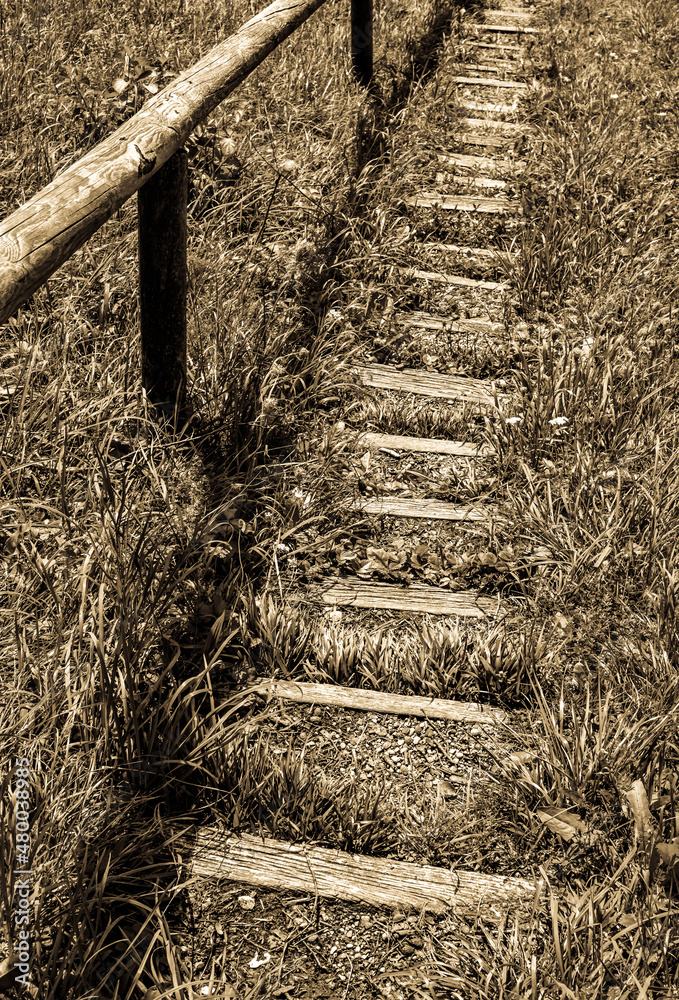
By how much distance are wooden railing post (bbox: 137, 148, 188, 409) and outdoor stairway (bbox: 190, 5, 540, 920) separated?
2.65 feet

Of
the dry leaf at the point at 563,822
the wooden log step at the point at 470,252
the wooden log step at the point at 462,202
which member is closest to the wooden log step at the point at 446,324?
the wooden log step at the point at 470,252

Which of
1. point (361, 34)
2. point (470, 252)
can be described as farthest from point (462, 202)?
point (361, 34)

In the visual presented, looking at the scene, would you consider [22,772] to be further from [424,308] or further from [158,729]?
[424,308]

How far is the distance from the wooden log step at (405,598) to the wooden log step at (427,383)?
1.18 metres

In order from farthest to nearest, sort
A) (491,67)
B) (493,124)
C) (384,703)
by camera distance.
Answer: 1. (491,67)
2. (493,124)
3. (384,703)

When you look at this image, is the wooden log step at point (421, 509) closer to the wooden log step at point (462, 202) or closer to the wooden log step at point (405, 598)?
the wooden log step at point (405, 598)

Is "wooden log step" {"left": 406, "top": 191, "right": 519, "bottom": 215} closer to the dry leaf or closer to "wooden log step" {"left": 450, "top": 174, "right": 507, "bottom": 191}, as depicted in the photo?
"wooden log step" {"left": 450, "top": 174, "right": 507, "bottom": 191}

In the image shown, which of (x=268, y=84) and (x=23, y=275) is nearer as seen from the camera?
(x=23, y=275)

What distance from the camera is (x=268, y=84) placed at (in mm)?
5176

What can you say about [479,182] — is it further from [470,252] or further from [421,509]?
[421,509]


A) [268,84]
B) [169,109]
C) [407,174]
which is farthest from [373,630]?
[268,84]

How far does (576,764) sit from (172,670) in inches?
45.8

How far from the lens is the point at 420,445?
3.56 metres

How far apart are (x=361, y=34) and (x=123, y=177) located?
394 centimetres
